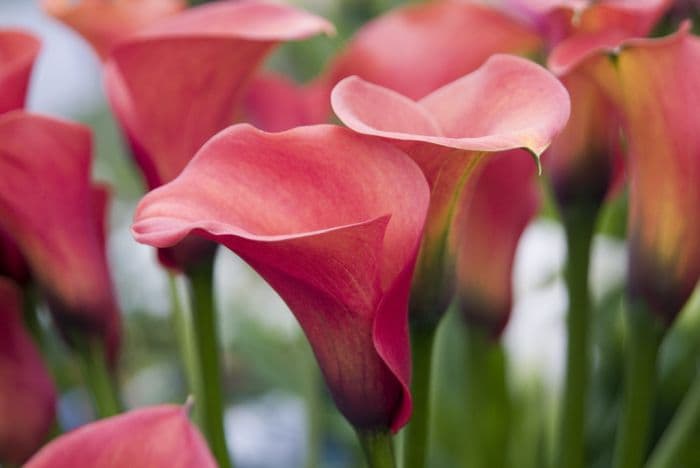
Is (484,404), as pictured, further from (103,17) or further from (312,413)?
(103,17)

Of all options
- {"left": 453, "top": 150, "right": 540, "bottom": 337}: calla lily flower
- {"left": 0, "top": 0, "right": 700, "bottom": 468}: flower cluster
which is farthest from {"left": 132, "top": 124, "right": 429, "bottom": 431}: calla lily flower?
{"left": 453, "top": 150, "right": 540, "bottom": 337}: calla lily flower

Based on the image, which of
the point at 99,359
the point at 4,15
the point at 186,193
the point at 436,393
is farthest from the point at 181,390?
the point at 4,15

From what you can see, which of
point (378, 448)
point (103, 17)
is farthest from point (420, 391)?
point (103, 17)

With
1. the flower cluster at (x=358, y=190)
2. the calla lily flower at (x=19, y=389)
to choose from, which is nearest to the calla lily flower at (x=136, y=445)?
the flower cluster at (x=358, y=190)

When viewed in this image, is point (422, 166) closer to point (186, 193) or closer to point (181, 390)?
point (186, 193)

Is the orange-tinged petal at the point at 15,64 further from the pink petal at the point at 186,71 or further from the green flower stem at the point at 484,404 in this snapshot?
the green flower stem at the point at 484,404

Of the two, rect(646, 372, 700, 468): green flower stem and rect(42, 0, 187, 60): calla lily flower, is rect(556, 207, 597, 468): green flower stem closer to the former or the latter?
rect(646, 372, 700, 468): green flower stem
